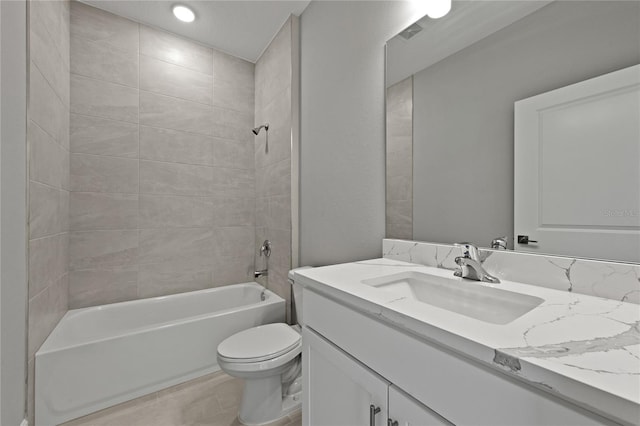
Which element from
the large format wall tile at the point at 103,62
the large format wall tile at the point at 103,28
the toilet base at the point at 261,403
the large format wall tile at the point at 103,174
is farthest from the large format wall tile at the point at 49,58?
the toilet base at the point at 261,403

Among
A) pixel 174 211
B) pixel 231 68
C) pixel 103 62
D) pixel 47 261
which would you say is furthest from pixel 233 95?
pixel 47 261

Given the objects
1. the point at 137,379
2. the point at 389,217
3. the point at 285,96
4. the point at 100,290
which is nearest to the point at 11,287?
the point at 137,379

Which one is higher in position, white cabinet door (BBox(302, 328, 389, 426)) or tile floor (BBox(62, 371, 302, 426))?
white cabinet door (BBox(302, 328, 389, 426))

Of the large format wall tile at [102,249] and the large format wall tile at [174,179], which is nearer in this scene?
the large format wall tile at [102,249]

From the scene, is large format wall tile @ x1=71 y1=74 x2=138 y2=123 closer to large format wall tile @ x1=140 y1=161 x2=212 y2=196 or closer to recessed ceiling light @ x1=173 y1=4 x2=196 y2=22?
large format wall tile @ x1=140 y1=161 x2=212 y2=196

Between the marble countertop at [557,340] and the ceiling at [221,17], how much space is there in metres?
2.10

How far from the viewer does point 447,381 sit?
509 mm

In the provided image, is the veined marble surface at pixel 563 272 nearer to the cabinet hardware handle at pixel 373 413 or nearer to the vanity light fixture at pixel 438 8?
the cabinet hardware handle at pixel 373 413

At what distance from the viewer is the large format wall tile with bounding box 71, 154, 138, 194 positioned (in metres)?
1.85

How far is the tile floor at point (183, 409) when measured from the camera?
1.38 m

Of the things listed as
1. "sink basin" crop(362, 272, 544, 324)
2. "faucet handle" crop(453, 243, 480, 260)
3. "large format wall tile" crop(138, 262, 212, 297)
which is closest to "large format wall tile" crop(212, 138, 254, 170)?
"large format wall tile" crop(138, 262, 212, 297)

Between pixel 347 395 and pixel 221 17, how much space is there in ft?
8.16

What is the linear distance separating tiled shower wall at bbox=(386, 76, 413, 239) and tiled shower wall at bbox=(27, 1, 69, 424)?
1673mm

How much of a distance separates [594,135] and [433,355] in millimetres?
730
